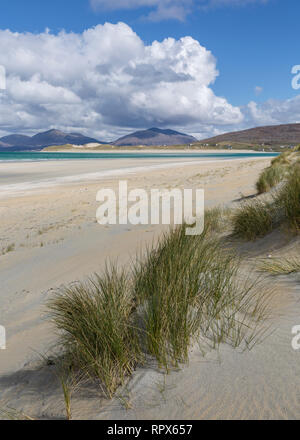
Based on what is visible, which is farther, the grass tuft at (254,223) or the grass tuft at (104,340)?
the grass tuft at (254,223)

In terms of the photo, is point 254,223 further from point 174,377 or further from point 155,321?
point 174,377

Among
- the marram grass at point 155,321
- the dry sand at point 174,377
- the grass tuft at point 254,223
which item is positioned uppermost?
the grass tuft at point 254,223

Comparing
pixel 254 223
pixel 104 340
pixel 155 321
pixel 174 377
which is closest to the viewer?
pixel 174 377

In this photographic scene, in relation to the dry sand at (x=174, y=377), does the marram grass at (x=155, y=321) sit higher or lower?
higher

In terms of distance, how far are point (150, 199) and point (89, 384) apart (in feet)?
37.6

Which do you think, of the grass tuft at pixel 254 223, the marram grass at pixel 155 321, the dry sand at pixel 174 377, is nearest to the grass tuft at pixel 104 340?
the marram grass at pixel 155 321

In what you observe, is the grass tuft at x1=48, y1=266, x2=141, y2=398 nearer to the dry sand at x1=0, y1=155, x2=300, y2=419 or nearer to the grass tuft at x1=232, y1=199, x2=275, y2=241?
the dry sand at x1=0, y1=155, x2=300, y2=419

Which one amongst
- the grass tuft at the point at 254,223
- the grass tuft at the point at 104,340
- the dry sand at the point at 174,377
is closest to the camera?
the dry sand at the point at 174,377

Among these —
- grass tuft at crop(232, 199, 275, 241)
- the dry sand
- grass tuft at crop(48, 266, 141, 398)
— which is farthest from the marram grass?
grass tuft at crop(232, 199, 275, 241)

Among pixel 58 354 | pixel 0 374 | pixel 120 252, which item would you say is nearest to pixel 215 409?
pixel 58 354

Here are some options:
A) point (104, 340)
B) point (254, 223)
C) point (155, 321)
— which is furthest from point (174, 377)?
point (254, 223)

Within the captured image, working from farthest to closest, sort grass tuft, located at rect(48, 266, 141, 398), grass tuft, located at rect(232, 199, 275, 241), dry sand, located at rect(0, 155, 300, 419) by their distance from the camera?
1. grass tuft, located at rect(232, 199, 275, 241)
2. grass tuft, located at rect(48, 266, 141, 398)
3. dry sand, located at rect(0, 155, 300, 419)

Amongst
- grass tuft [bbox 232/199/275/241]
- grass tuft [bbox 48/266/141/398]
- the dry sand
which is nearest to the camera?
the dry sand

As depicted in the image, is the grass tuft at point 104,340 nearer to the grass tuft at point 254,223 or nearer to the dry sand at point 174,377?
the dry sand at point 174,377
